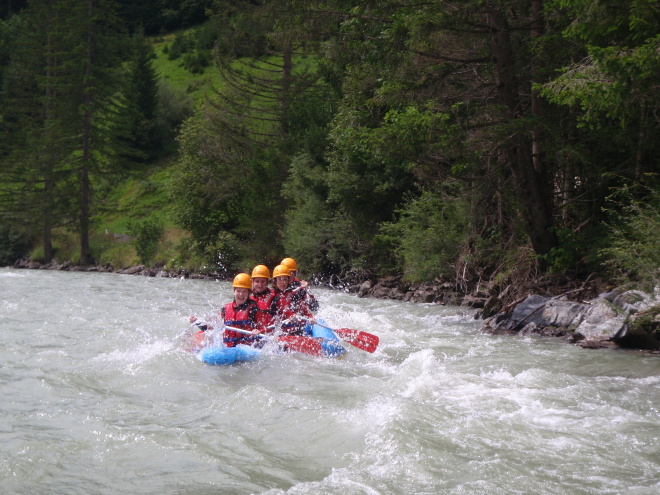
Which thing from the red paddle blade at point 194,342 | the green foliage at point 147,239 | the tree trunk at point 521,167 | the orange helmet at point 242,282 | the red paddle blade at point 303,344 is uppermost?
the tree trunk at point 521,167

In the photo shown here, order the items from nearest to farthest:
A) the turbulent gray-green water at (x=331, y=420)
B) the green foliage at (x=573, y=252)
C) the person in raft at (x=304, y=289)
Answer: the turbulent gray-green water at (x=331, y=420), the person in raft at (x=304, y=289), the green foliage at (x=573, y=252)

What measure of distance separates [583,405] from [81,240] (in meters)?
32.7

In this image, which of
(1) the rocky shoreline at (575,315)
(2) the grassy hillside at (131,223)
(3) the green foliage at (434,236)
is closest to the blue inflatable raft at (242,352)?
(1) the rocky shoreline at (575,315)

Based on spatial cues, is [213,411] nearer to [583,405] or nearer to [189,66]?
[583,405]

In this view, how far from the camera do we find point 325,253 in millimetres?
23281

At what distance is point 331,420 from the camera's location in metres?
5.89

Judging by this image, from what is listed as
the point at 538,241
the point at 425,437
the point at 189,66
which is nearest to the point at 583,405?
the point at 425,437

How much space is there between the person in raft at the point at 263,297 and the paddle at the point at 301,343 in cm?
43

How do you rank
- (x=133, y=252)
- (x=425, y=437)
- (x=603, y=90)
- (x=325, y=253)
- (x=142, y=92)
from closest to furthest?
(x=425, y=437), (x=603, y=90), (x=325, y=253), (x=133, y=252), (x=142, y=92)

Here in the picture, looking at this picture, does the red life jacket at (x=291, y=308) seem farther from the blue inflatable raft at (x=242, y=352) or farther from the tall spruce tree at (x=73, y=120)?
the tall spruce tree at (x=73, y=120)

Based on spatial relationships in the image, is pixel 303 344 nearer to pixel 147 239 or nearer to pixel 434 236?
pixel 434 236

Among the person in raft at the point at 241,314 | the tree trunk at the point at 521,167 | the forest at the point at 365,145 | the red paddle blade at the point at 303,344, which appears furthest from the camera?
the tree trunk at the point at 521,167

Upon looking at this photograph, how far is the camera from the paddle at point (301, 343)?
362 inches

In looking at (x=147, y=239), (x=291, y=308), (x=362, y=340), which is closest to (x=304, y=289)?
(x=291, y=308)
